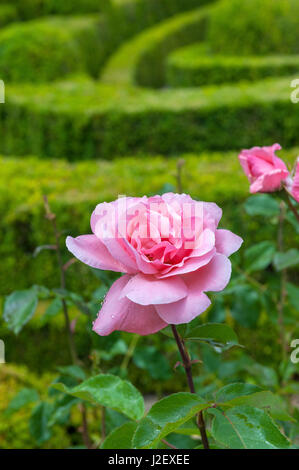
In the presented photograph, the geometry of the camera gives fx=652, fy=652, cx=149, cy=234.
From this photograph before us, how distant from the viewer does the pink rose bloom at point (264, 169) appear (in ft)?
3.14

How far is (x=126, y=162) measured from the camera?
3619mm

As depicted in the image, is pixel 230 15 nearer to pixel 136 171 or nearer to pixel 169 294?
pixel 136 171

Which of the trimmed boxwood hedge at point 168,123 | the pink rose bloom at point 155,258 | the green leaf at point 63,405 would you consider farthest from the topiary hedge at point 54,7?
the pink rose bloom at point 155,258

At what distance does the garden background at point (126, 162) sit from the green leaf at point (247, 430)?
0.18m

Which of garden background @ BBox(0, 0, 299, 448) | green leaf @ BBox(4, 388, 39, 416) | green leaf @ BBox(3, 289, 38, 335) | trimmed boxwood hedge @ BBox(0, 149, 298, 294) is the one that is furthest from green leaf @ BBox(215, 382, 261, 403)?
trimmed boxwood hedge @ BBox(0, 149, 298, 294)

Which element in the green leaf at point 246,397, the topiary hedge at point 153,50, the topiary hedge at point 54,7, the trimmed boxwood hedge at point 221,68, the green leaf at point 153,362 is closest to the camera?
the green leaf at point 246,397

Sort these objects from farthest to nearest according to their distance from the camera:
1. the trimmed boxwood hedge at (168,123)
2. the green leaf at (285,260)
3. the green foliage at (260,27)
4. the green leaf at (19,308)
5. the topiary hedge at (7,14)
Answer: the topiary hedge at (7,14)
the green foliage at (260,27)
the trimmed boxwood hedge at (168,123)
the green leaf at (285,260)
the green leaf at (19,308)

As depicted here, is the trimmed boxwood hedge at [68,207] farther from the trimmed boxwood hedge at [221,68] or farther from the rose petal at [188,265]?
the trimmed boxwood hedge at [221,68]

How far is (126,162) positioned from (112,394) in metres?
2.76

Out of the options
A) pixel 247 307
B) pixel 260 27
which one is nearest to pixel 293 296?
pixel 247 307

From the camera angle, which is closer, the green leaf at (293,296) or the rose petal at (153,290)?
the rose petal at (153,290)

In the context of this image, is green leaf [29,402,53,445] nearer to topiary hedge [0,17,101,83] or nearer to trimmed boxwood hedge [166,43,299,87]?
A: topiary hedge [0,17,101,83]
